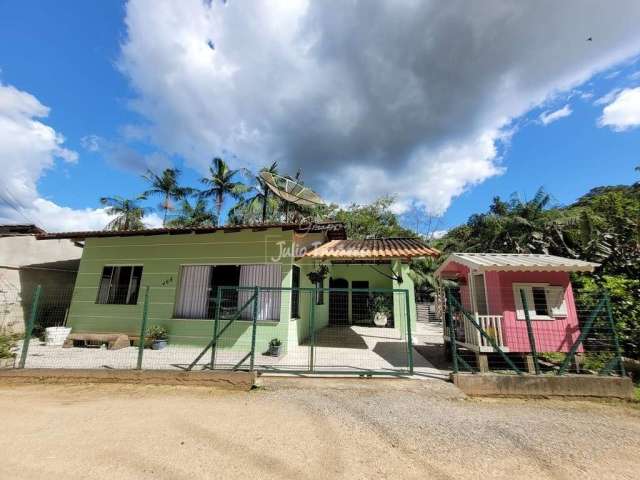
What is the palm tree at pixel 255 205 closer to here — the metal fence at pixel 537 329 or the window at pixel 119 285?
the window at pixel 119 285

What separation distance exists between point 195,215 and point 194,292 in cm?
1699

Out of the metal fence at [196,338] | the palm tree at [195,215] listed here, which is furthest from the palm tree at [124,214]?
the metal fence at [196,338]

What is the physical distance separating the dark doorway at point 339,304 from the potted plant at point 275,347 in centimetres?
759

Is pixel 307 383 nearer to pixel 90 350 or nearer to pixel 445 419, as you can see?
pixel 445 419

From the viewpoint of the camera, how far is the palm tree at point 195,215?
23578 millimetres

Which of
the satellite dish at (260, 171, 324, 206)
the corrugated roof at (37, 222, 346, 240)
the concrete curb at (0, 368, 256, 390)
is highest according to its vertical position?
the satellite dish at (260, 171, 324, 206)

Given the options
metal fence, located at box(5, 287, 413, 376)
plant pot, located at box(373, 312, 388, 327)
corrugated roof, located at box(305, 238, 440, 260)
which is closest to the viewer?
metal fence, located at box(5, 287, 413, 376)

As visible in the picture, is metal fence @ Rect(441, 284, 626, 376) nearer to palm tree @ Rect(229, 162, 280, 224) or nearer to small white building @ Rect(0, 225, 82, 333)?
small white building @ Rect(0, 225, 82, 333)

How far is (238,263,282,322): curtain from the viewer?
820 cm

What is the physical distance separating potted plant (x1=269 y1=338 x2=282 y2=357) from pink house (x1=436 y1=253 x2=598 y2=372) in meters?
4.56

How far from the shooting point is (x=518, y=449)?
3.24 m

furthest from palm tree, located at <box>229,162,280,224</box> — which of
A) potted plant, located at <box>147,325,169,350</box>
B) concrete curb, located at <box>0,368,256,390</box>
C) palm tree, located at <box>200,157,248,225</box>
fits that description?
concrete curb, located at <box>0,368,256,390</box>

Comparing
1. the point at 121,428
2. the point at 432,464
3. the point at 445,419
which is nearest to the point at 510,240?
the point at 445,419

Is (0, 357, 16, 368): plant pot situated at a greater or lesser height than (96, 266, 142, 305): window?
lesser
